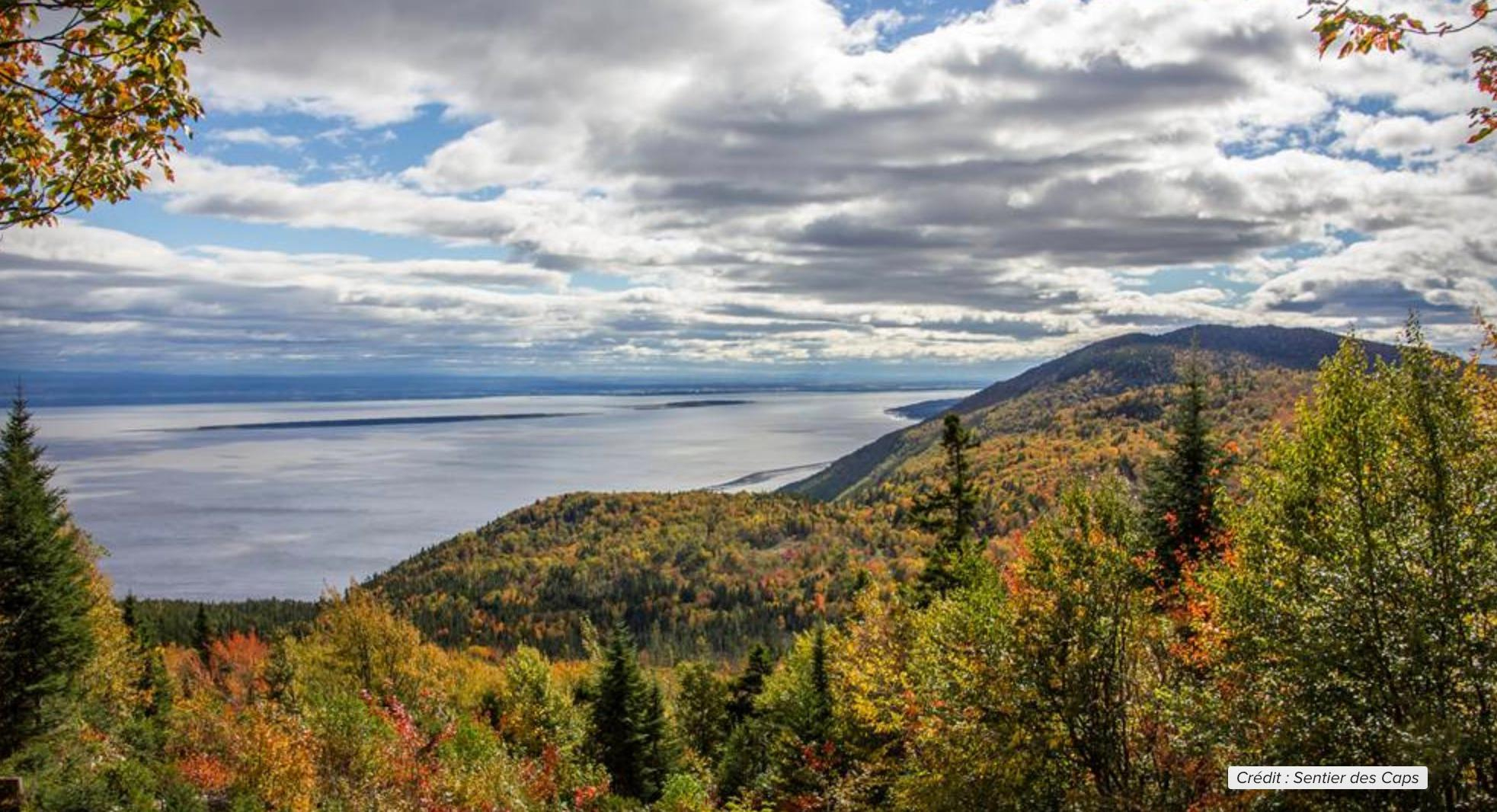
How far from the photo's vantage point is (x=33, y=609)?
34.7 m

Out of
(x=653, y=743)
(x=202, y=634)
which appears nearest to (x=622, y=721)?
(x=653, y=743)

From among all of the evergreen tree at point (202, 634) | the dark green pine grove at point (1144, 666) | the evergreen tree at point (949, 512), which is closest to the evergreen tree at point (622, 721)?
the dark green pine grove at point (1144, 666)

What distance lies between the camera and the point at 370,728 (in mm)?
31234

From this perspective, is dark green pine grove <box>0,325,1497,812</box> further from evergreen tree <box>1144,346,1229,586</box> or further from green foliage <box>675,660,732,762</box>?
green foliage <box>675,660,732,762</box>

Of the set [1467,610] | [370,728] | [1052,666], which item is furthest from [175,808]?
[1467,610]

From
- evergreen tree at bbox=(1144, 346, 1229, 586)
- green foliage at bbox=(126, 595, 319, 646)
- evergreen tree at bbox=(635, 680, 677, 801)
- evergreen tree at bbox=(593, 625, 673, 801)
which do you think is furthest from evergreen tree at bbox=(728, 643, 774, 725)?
green foliage at bbox=(126, 595, 319, 646)

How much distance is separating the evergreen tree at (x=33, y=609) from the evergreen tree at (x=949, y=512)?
35358 mm

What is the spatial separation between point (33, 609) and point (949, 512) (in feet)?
125

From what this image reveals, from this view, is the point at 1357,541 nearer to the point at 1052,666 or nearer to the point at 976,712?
the point at 1052,666

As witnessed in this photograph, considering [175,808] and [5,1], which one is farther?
[175,808]

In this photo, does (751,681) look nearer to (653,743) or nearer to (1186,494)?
(653,743)

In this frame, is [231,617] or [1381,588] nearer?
[1381,588]

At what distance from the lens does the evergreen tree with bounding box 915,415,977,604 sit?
35000 mm

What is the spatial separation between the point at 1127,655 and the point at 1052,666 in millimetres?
1530
